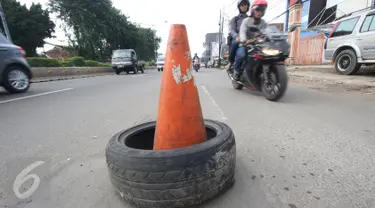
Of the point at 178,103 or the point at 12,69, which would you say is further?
the point at 12,69

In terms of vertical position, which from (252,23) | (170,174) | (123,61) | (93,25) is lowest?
(170,174)

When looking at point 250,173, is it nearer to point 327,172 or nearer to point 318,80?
point 327,172

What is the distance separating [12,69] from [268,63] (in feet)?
20.7

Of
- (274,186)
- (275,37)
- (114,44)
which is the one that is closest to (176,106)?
(274,186)

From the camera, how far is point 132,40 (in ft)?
125

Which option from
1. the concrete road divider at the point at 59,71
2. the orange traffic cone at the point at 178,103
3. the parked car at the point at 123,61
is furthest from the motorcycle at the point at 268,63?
the parked car at the point at 123,61

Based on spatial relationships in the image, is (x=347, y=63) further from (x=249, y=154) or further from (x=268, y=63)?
(x=249, y=154)

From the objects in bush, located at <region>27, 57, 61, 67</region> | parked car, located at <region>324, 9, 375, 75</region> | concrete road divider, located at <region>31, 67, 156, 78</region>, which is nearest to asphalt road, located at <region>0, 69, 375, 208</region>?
parked car, located at <region>324, 9, 375, 75</region>

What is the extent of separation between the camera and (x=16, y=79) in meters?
6.00

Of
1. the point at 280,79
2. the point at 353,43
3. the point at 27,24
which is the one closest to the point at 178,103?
the point at 280,79

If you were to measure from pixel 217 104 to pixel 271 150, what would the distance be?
7.37 ft

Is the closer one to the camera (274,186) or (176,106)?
(274,186)

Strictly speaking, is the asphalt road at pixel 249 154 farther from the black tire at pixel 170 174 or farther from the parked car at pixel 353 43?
the parked car at pixel 353 43

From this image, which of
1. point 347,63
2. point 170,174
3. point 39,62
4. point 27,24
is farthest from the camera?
point 27,24
